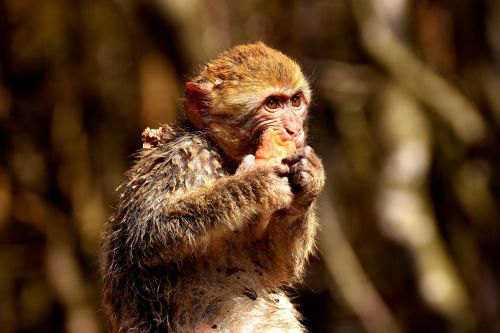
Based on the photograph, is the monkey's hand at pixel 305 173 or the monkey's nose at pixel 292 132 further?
the monkey's nose at pixel 292 132

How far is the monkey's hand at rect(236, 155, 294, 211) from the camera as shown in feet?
17.2

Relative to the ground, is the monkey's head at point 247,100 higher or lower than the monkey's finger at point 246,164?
higher

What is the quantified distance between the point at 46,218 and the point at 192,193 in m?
8.76

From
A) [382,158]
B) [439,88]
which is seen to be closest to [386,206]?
[382,158]

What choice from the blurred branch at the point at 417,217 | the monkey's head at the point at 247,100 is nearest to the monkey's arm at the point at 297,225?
the monkey's head at the point at 247,100

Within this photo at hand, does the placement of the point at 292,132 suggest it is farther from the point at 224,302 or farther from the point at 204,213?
the point at 224,302

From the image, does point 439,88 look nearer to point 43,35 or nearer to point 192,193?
point 43,35

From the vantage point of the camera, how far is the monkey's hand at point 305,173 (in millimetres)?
5355

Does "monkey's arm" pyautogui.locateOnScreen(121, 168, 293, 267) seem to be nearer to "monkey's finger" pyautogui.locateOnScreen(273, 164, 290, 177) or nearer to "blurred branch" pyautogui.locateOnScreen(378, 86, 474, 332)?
"monkey's finger" pyautogui.locateOnScreen(273, 164, 290, 177)

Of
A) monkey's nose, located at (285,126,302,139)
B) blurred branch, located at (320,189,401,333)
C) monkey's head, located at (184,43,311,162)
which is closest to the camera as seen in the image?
monkey's nose, located at (285,126,302,139)

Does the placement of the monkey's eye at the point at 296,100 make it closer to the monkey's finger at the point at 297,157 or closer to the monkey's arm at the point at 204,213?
the monkey's finger at the point at 297,157

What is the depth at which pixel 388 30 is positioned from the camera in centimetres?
1248

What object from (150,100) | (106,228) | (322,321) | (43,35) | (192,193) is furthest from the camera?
(322,321)

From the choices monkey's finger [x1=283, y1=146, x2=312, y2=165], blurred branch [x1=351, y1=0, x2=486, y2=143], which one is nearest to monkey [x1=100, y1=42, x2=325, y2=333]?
monkey's finger [x1=283, y1=146, x2=312, y2=165]
